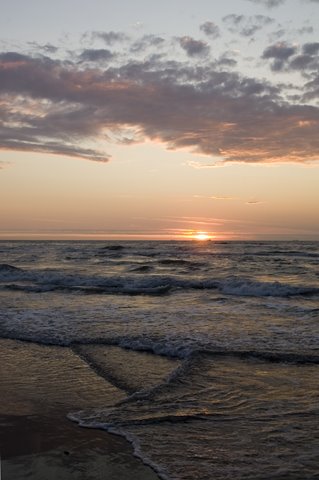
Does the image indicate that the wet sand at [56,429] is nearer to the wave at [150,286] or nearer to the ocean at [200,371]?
the ocean at [200,371]

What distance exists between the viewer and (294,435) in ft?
17.8

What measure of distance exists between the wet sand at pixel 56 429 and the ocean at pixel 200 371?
19 centimetres

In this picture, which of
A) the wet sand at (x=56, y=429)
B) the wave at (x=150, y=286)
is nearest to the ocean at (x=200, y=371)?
the wet sand at (x=56, y=429)

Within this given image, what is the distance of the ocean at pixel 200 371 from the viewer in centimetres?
504

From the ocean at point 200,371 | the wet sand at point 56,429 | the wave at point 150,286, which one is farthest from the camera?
the wave at point 150,286

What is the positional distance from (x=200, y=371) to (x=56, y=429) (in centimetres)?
304

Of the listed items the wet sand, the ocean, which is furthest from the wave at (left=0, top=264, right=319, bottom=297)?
the wet sand

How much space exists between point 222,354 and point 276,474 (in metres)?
4.52

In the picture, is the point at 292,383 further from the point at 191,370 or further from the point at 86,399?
the point at 86,399

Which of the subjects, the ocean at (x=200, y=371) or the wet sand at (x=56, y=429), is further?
the ocean at (x=200, y=371)

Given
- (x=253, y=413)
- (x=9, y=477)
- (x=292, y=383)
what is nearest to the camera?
(x=9, y=477)

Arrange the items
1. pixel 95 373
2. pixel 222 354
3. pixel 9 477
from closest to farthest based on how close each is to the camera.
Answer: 1. pixel 9 477
2. pixel 95 373
3. pixel 222 354

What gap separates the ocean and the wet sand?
19 centimetres

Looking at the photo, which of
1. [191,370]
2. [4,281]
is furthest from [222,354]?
[4,281]
